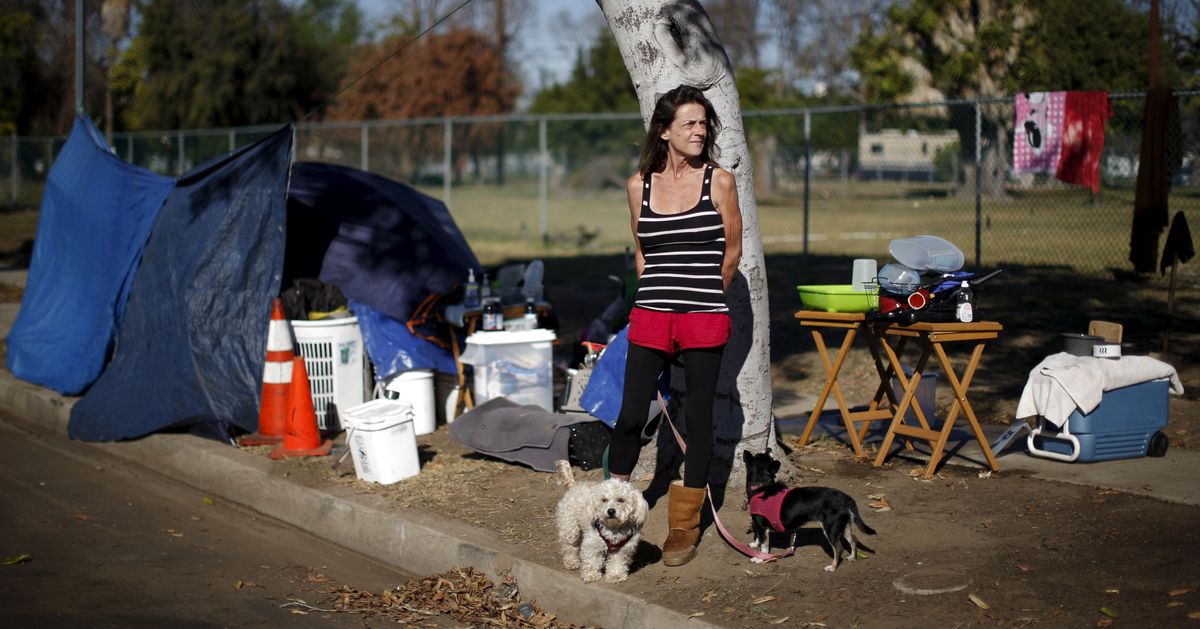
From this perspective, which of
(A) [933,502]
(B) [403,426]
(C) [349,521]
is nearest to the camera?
(A) [933,502]

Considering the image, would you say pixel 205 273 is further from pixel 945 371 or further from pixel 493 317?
pixel 945 371

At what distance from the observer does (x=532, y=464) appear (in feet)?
22.9

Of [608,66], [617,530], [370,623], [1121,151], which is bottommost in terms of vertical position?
[370,623]

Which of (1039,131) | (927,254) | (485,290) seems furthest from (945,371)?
(1039,131)

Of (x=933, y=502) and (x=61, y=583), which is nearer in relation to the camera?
(x=61, y=583)

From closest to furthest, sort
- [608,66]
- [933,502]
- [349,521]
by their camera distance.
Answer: [933,502] < [349,521] < [608,66]

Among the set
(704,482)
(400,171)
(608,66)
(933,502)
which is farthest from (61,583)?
(608,66)

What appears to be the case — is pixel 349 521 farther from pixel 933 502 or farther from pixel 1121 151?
pixel 1121 151

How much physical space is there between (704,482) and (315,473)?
2.98 metres

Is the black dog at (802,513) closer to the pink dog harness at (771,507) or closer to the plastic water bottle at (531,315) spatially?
the pink dog harness at (771,507)

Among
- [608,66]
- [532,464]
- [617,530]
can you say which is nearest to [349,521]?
[532,464]

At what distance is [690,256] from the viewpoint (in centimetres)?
506

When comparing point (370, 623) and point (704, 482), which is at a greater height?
point (704, 482)

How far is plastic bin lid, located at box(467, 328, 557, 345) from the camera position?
7.96 meters
